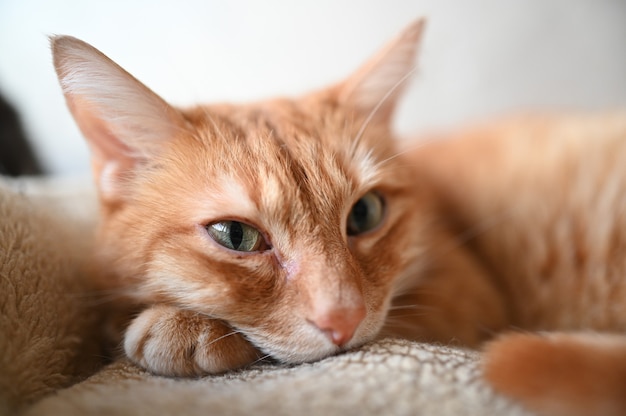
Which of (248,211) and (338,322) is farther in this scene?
(248,211)

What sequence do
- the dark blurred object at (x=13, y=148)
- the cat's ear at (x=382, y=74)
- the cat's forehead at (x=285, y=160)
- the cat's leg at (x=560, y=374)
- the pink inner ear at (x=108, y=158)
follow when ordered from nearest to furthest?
the cat's leg at (x=560, y=374)
the cat's forehead at (x=285, y=160)
the pink inner ear at (x=108, y=158)
the cat's ear at (x=382, y=74)
the dark blurred object at (x=13, y=148)

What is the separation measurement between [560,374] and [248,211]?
0.68 m

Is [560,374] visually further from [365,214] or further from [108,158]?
[108,158]

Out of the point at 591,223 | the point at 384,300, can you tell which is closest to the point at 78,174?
the point at 384,300

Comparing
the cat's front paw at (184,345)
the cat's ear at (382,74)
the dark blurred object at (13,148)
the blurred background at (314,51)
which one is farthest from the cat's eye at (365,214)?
the dark blurred object at (13,148)

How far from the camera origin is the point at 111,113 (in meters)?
1.18

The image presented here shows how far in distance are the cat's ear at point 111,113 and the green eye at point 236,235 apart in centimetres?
28

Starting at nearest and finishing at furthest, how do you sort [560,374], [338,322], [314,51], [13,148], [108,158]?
[560,374] → [338,322] → [108,158] → [13,148] → [314,51]

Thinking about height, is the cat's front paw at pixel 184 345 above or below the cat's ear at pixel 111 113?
below

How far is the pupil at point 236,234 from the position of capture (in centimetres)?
111

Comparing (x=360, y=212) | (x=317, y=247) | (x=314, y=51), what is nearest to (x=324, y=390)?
(x=317, y=247)

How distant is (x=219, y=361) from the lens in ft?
3.34

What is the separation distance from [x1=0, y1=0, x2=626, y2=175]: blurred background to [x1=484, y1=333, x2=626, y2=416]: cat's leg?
100 centimetres

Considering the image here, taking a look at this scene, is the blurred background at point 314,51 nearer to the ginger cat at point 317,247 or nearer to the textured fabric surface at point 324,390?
the ginger cat at point 317,247
